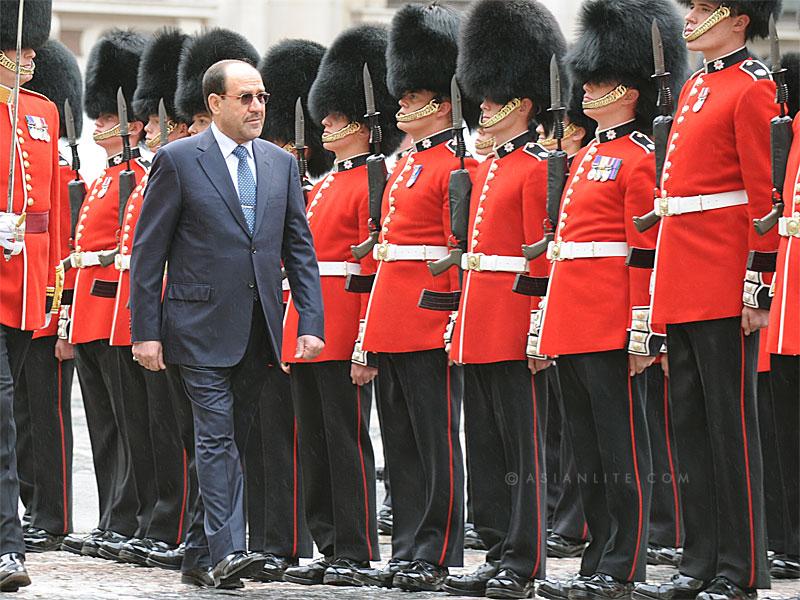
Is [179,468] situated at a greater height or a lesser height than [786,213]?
lesser

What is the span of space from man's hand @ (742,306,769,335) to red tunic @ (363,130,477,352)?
1225mm

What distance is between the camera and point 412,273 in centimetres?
597

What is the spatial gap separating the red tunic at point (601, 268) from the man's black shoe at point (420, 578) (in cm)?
82

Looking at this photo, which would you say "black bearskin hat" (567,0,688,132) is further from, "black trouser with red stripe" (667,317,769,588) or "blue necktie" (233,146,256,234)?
"blue necktie" (233,146,256,234)

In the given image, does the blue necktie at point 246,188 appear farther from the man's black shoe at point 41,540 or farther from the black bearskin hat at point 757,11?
the man's black shoe at point 41,540

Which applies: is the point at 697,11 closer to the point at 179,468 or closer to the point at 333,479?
the point at 333,479

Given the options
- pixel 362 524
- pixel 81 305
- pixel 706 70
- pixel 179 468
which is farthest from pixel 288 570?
pixel 706 70

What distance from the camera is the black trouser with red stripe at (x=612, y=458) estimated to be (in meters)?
5.33

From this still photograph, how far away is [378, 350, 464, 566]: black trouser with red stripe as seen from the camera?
19.0 feet

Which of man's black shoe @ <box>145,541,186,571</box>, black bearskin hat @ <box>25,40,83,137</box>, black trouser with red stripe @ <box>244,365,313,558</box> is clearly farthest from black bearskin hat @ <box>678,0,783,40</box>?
black bearskin hat @ <box>25,40,83,137</box>

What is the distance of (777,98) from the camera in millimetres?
5000

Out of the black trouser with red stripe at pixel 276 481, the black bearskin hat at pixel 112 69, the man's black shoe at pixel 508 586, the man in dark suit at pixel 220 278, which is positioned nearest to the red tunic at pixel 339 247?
the black trouser with red stripe at pixel 276 481

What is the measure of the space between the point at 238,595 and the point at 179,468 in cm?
118

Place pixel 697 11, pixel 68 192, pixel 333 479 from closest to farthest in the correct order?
pixel 697 11, pixel 333 479, pixel 68 192
